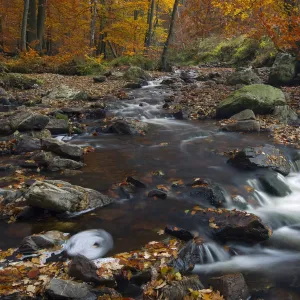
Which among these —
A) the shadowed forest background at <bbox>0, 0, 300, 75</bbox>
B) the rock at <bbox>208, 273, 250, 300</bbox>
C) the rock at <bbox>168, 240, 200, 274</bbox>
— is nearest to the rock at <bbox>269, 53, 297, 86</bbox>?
the shadowed forest background at <bbox>0, 0, 300, 75</bbox>

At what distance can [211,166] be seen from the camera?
7.92 m

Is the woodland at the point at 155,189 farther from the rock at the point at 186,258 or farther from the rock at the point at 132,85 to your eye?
the rock at the point at 132,85

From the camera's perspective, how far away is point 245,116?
1176 centimetres

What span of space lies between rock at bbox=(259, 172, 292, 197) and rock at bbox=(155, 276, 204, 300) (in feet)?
12.1

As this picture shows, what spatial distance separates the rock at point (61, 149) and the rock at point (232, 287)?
493 cm

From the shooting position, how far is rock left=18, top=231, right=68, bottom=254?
4.38m

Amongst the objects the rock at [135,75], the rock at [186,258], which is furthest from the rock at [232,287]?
the rock at [135,75]

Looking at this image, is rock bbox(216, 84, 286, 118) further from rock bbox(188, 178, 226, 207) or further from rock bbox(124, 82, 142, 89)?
rock bbox(124, 82, 142, 89)

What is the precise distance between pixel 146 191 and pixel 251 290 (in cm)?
295

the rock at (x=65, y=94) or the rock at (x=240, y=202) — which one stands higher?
the rock at (x=65, y=94)

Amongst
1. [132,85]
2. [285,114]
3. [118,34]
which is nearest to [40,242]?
[285,114]

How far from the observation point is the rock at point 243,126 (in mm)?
10812

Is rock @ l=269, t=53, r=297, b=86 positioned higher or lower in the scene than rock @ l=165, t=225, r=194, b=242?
higher

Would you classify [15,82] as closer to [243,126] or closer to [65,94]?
[65,94]
